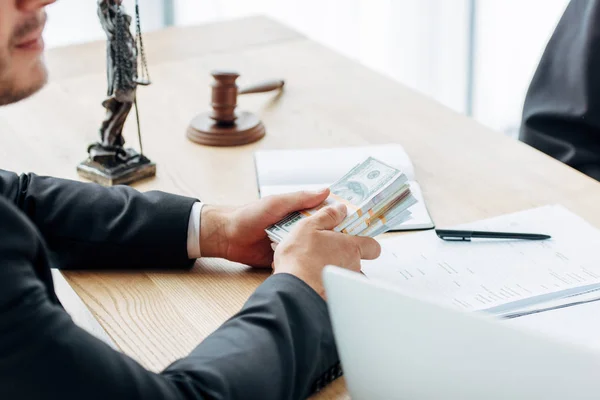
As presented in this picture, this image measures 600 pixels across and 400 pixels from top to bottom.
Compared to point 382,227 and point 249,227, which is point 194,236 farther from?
point 382,227

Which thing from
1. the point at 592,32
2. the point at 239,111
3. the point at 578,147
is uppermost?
the point at 592,32

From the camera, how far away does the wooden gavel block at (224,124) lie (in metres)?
1.66

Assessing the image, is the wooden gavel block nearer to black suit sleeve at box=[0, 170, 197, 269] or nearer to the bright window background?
black suit sleeve at box=[0, 170, 197, 269]

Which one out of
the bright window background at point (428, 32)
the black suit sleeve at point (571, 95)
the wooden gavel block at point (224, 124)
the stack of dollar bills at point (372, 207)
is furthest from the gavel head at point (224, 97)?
the bright window background at point (428, 32)

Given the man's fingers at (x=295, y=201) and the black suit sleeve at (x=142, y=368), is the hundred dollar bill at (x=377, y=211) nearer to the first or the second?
the man's fingers at (x=295, y=201)

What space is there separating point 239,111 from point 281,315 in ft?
2.79

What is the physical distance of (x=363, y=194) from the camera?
1213 mm

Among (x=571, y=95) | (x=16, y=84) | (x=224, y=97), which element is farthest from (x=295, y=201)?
(x=571, y=95)

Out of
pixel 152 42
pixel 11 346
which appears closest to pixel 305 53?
pixel 152 42

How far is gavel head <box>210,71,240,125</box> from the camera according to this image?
1.67 meters

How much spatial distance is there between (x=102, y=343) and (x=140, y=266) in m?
0.44

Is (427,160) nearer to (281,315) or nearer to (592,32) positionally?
(592,32)

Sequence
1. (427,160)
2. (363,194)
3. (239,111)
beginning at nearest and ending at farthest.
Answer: (363,194) < (427,160) < (239,111)

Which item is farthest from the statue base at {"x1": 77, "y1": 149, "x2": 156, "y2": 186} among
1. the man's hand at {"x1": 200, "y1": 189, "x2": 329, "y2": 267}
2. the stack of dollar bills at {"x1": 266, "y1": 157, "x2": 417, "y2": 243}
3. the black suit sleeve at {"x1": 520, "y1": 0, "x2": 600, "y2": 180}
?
the black suit sleeve at {"x1": 520, "y1": 0, "x2": 600, "y2": 180}
